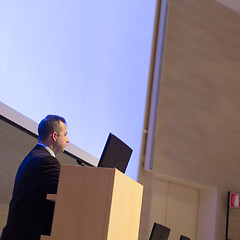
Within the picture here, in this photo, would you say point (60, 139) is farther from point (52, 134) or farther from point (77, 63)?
point (77, 63)

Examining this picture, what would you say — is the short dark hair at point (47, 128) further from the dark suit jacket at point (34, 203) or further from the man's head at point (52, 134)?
the dark suit jacket at point (34, 203)

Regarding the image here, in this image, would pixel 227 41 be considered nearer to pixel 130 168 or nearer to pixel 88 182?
pixel 130 168

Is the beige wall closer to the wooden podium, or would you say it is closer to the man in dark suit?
the man in dark suit

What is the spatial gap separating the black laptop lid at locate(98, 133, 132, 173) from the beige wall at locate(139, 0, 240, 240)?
4786mm

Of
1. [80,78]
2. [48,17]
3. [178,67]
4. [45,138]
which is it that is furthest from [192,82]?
[45,138]

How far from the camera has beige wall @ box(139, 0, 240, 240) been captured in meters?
8.16

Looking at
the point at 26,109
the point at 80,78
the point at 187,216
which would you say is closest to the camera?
the point at 26,109

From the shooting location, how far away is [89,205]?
2.05m

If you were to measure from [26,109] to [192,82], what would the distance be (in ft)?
18.3

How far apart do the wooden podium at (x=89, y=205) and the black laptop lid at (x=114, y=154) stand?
1.46ft

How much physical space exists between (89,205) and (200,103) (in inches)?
269

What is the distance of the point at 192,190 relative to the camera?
8.65 meters

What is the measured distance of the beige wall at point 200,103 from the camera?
8156mm

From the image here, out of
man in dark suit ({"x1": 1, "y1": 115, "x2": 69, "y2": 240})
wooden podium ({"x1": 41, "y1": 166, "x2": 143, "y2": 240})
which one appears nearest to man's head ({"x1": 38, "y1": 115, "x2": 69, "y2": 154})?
man in dark suit ({"x1": 1, "y1": 115, "x2": 69, "y2": 240})
